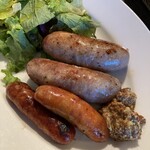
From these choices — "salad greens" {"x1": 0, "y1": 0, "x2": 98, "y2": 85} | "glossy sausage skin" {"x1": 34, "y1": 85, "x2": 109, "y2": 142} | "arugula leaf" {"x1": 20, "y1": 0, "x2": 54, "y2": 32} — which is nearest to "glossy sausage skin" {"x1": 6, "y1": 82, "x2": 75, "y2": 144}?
"glossy sausage skin" {"x1": 34, "y1": 85, "x2": 109, "y2": 142}

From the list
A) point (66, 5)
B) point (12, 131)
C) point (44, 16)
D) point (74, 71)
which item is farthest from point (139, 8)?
point (12, 131)

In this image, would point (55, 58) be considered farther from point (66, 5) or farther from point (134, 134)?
point (134, 134)

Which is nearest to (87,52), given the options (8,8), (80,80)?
(80,80)

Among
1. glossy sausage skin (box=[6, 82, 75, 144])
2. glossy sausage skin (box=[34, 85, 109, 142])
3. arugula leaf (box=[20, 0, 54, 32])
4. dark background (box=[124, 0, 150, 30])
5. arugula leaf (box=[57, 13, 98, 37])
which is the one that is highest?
dark background (box=[124, 0, 150, 30])

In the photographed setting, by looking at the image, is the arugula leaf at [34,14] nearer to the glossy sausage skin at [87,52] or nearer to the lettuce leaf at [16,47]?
the lettuce leaf at [16,47]

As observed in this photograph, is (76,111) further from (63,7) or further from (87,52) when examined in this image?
(63,7)

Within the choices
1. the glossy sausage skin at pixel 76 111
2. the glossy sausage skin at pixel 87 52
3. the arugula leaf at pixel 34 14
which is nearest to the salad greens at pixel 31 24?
the arugula leaf at pixel 34 14

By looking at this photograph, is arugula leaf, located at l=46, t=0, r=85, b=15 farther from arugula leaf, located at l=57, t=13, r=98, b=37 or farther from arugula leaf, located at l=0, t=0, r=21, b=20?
arugula leaf, located at l=0, t=0, r=21, b=20
